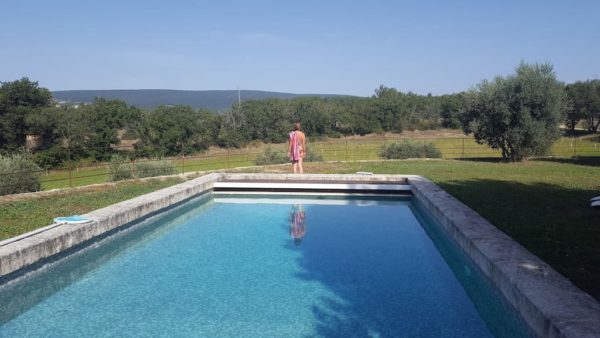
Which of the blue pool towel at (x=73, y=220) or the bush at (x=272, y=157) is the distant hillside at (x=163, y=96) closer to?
the bush at (x=272, y=157)

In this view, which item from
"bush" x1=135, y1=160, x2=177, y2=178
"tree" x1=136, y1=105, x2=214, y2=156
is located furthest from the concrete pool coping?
"tree" x1=136, y1=105, x2=214, y2=156

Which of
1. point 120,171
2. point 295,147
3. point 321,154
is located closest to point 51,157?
point 120,171

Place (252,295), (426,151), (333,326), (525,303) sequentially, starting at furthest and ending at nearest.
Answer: (426,151) → (252,295) → (333,326) → (525,303)

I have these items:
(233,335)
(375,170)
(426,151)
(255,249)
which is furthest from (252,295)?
(426,151)

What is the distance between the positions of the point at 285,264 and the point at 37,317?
2815 mm

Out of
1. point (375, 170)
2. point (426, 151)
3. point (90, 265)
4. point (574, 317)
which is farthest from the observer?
point (426, 151)

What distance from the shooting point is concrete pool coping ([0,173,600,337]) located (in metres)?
3.18

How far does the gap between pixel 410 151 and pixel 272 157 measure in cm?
660

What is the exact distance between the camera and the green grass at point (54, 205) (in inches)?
265

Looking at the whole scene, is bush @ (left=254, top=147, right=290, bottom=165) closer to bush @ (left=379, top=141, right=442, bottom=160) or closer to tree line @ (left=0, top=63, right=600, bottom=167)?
bush @ (left=379, top=141, right=442, bottom=160)

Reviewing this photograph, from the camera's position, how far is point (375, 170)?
570 inches

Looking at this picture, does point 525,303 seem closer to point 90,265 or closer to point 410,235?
point 410,235

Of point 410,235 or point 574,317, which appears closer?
point 574,317

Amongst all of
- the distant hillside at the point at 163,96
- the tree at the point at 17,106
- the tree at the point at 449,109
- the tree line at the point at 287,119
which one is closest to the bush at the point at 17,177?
the tree line at the point at 287,119
